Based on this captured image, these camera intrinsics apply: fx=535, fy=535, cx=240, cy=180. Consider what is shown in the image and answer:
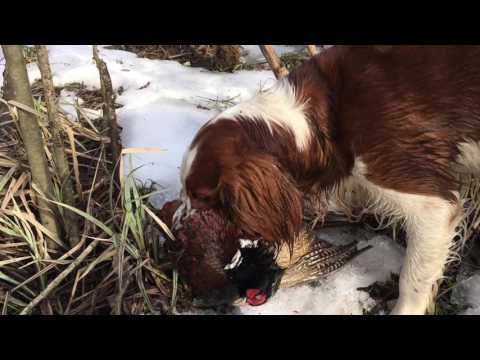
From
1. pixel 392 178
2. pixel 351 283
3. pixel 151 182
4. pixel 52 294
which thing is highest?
pixel 392 178

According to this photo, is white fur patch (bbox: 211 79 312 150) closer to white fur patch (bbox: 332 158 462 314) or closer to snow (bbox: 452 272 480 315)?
white fur patch (bbox: 332 158 462 314)

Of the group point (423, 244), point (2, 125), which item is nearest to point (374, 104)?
point (423, 244)

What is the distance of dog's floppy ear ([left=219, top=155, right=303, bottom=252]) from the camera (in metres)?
2.07

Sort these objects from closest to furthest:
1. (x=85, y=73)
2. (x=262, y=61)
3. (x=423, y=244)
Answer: (x=423, y=244)
(x=85, y=73)
(x=262, y=61)

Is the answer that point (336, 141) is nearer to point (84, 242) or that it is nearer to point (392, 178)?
point (392, 178)

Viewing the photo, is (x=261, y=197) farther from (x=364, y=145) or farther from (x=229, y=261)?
(x=364, y=145)

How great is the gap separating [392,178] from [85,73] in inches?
92.8

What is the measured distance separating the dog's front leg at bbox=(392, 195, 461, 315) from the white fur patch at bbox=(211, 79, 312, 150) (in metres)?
0.50

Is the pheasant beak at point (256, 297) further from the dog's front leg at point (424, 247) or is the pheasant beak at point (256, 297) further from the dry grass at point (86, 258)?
the dog's front leg at point (424, 247)

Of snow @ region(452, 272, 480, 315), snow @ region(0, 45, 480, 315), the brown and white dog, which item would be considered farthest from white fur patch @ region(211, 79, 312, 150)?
snow @ region(452, 272, 480, 315)

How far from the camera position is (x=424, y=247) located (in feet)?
7.52

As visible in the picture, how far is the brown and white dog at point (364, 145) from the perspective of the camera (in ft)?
6.93

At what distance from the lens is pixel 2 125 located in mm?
2756

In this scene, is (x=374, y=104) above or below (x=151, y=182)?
above
